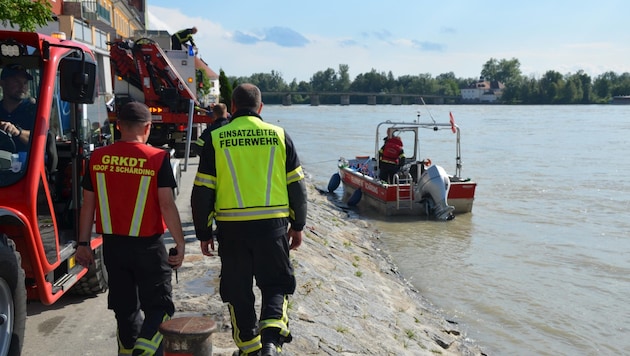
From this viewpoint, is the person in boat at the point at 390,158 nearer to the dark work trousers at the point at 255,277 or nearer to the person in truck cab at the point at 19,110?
the person in truck cab at the point at 19,110

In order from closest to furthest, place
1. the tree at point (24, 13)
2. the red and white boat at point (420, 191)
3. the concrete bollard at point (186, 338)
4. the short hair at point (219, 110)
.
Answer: the concrete bollard at point (186, 338) → the tree at point (24, 13) → the short hair at point (219, 110) → the red and white boat at point (420, 191)

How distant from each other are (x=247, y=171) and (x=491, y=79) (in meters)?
197

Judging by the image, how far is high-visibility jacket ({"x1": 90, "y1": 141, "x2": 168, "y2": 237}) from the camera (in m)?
3.92

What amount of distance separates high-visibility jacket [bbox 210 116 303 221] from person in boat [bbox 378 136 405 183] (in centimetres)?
1365

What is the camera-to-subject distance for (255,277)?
425cm

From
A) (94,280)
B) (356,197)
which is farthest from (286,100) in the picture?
(94,280)

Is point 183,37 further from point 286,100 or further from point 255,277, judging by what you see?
point 286,100

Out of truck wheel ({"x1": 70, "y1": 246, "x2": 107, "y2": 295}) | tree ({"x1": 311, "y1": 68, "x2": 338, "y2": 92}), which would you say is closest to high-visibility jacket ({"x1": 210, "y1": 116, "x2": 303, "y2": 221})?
truck wheel ({"x1": 70, "y1": 246, "x2": 107, "y2": 295})

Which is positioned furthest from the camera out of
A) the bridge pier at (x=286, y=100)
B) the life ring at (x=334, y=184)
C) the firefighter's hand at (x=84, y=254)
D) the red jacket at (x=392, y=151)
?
the bridge pier at (x=286, y=100)

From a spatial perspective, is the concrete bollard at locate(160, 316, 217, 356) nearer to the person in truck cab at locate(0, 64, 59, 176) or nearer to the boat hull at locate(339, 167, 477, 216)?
the person in truck cab at locate(0, 64, 59, 176)

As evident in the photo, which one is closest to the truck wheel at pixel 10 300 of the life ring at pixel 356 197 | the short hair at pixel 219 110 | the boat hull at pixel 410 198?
the short hair at pixel 219 110

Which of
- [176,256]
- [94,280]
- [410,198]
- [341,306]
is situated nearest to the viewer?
[176,256]

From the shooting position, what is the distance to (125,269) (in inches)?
157

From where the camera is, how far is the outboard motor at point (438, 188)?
17.0 meters
